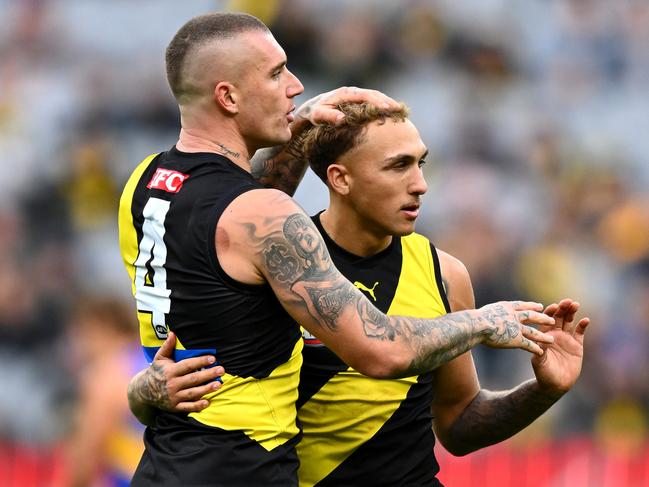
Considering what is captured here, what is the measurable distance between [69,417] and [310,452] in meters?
4.88

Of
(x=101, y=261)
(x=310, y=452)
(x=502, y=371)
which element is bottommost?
(x=310, y=452)

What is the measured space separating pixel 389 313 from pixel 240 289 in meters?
0.87

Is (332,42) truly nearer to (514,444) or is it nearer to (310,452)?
(514,444)

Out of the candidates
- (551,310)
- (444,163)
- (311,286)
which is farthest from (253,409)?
(444,163)

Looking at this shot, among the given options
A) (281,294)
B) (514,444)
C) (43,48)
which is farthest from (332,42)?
(281,294)

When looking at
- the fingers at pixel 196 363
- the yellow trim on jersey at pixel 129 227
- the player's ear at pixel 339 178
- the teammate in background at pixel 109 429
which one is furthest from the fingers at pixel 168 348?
the teammate in background at pixel 109 429

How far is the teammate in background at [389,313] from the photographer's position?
4480 mm

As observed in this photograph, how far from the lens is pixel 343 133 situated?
465cm

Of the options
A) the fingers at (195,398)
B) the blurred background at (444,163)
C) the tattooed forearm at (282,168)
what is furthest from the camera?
the blurred background at (444,163)

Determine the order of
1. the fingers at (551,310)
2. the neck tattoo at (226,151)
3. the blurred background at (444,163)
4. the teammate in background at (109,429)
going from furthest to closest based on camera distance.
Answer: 1. the blurred background at (444,163)
2. the teammate in background at (109,429)
3. the fingers at (551,310)
4. the neck tattoo at (226,151)

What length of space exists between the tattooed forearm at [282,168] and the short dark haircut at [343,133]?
0.13m

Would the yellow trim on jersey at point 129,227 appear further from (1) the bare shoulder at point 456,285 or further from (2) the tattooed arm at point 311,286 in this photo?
(1) the bare shoulder at point 456,285

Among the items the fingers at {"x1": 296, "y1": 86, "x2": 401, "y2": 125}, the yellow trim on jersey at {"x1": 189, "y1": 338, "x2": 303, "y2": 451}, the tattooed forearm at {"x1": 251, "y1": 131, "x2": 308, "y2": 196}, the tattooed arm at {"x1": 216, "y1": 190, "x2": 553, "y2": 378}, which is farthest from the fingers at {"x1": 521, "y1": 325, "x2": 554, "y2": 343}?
the tattooed forearm at {"x1": 251, "y1": 131, "x2": 308, "y2": 196}

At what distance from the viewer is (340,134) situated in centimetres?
466
